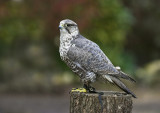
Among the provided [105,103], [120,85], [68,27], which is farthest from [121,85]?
[68,27]

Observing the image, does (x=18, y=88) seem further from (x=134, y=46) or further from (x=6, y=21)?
(x=134, y=46)

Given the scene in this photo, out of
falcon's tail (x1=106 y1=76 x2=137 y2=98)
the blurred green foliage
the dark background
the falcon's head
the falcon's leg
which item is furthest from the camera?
the blurred green foliage

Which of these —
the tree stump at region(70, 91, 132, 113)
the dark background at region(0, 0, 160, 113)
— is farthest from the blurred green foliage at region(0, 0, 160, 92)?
the tree stump at region(70, 91, 132, 113)

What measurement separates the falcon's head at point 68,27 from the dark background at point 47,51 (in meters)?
6.17

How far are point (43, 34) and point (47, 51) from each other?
0.58 meters

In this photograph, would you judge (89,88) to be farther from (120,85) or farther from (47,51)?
(47,51)

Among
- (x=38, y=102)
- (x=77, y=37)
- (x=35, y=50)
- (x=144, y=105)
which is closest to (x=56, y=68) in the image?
(x=35, y=50)

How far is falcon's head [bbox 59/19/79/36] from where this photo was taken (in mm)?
5020

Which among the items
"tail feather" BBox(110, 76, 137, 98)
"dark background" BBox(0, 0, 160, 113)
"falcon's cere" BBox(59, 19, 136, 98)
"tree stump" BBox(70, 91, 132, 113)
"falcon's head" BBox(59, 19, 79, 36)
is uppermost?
"dark background" BBox(0, 0, 160, 113)

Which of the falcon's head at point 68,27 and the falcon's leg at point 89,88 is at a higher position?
the falcon's head at point 68,27

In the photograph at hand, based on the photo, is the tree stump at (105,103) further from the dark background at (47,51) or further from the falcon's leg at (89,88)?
the dark background at (47,51)

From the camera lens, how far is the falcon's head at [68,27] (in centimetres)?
502

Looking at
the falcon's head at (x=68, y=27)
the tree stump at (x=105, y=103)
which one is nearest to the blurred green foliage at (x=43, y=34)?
the falcon's head at (x=68, y=27)

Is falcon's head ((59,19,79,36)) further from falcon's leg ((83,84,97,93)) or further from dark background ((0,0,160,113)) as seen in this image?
dark background ((0,0,160,113))
